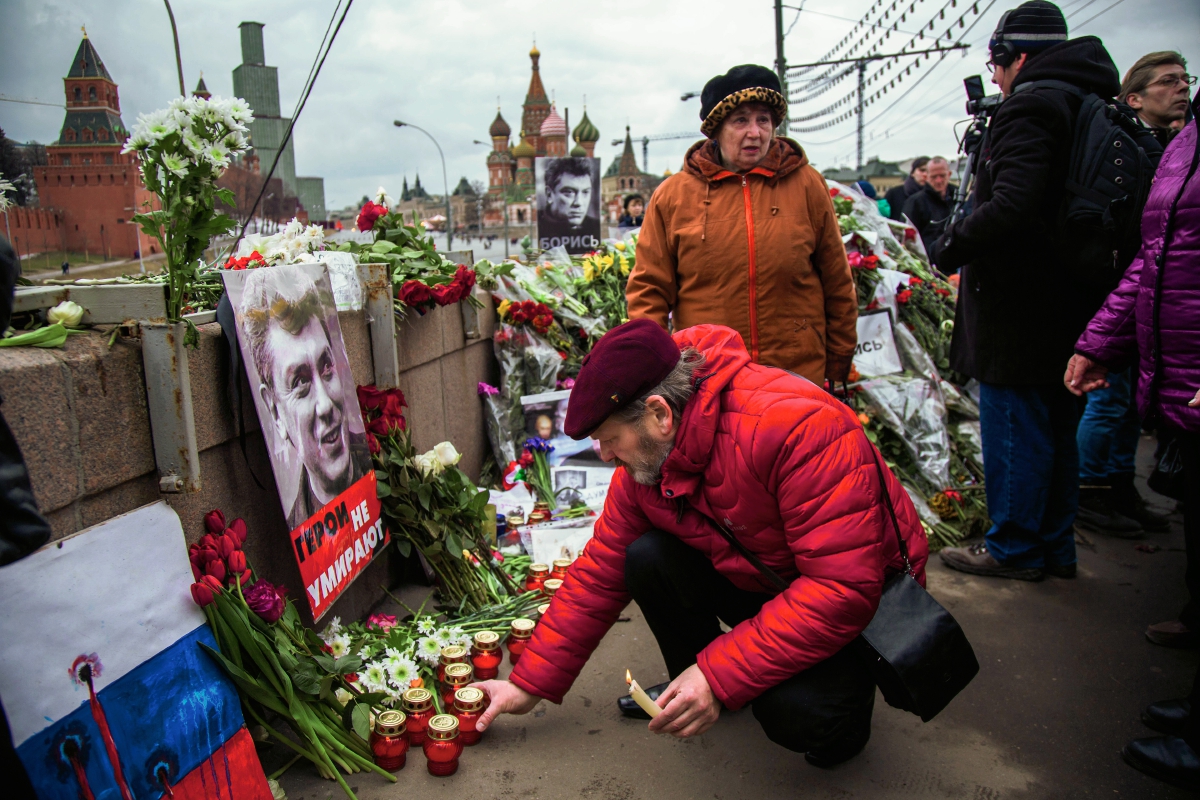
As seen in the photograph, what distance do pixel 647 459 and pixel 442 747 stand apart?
0.98 m

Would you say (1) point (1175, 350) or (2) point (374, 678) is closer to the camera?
(1) point (1175, 350)

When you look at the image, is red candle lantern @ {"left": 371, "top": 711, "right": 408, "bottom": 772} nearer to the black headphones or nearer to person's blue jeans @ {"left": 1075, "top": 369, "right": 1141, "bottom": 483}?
the black headphones

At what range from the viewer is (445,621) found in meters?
2.92

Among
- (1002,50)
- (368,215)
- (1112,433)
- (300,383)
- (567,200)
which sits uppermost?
(1002,50)

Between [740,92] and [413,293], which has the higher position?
[740,92]

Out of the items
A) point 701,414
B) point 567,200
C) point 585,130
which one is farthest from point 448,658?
point 585,130

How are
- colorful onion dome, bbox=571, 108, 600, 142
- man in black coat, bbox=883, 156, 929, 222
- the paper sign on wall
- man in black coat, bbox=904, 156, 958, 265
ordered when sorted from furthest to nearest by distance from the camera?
colorful onion dome, bbox=571, 108, 600, 142
man in black coat, bbox=883, 156, 929, 222
man in black coat, bbox=904, 156, 958, 265
the paper sign on wall

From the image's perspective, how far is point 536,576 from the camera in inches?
125

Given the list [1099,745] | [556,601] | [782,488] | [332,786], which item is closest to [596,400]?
[782,488]

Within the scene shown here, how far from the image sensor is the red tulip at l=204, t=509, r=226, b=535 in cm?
206

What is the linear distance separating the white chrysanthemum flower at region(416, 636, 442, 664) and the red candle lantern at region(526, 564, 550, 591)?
0.62 meters

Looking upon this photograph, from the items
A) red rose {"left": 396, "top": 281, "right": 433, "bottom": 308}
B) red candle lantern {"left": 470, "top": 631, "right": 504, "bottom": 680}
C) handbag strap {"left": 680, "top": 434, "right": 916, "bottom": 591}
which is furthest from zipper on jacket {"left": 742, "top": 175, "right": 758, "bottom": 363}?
red rose {"left": 396, "top": 281, "right": 433, "bottom": 308}

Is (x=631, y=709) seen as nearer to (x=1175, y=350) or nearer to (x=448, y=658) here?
(x=448, y=658)

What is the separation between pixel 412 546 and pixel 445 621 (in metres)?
0.41
